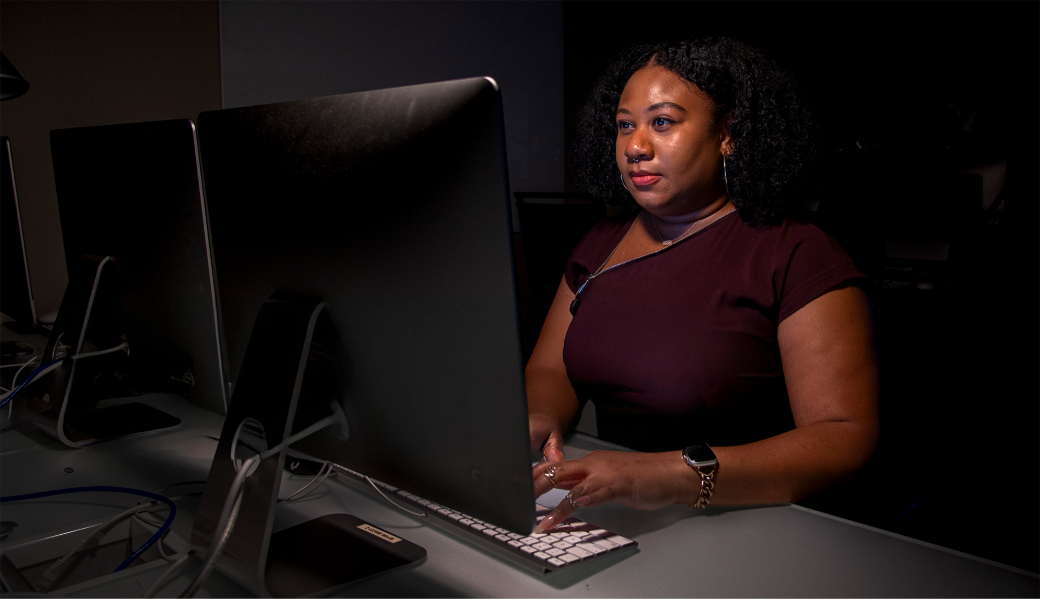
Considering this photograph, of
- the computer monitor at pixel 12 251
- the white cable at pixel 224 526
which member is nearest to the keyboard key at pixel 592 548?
the white cable at pixel 224 526

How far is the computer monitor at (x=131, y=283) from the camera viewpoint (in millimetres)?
1021

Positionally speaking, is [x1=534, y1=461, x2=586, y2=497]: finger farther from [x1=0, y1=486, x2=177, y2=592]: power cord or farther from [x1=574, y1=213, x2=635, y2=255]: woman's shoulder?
[x1=574, y1=213, x2=635, y2=255]: woman's shoulder

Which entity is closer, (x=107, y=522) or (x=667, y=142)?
(x=107, y=522)

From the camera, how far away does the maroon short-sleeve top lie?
1192 millimetres

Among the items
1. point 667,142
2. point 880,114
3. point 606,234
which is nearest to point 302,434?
point 667,142

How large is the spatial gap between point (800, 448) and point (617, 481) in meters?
0.31

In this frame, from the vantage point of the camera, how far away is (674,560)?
765mm

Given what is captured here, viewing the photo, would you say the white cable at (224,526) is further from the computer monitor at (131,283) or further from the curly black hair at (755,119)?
the curly black hair at (755,119)

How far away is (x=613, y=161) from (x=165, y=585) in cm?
122

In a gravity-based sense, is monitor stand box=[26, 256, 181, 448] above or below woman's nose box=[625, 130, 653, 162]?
below

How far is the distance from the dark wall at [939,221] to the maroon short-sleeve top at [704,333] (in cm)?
19

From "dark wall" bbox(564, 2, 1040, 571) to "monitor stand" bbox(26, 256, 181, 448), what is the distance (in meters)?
1.21

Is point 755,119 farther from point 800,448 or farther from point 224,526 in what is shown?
point 224,526

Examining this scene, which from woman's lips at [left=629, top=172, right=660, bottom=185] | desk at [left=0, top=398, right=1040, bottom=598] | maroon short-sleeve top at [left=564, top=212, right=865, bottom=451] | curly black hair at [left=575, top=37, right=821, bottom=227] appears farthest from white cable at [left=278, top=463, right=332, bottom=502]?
curly black hair at [left=575, top=37, right=821, bottom=227]
